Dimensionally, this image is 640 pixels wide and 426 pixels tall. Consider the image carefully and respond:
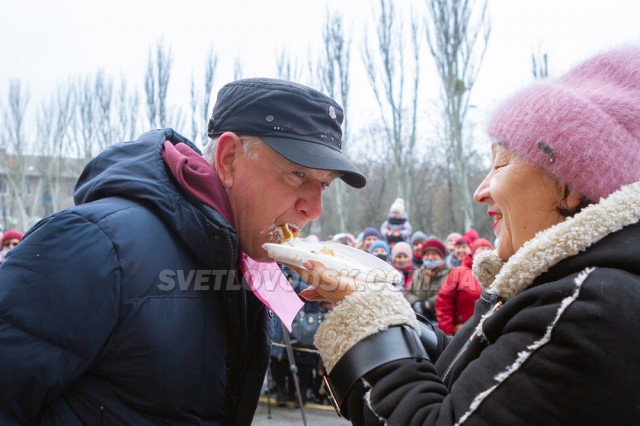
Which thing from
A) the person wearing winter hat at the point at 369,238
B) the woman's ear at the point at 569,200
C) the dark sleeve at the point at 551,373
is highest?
the woman's ear at the point at 569,200

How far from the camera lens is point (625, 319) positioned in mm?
1184

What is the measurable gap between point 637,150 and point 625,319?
0.49 metres

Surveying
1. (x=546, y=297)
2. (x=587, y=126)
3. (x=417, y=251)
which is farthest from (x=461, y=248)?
(x=546, y=297)

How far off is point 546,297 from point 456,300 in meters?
4.54

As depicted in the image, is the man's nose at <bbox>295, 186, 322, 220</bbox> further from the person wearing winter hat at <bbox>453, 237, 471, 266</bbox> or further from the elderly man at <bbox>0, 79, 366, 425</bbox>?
the person wearing winter hat at <bbox>453, 237, 471, 266</bbox>

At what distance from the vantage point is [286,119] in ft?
6.12

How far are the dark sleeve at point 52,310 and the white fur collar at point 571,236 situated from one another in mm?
1092

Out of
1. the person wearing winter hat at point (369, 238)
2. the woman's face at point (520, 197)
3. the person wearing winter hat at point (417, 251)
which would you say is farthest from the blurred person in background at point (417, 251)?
the woman's face at point (520, 197)

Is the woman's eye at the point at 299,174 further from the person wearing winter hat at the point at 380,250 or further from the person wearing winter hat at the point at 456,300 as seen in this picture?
the person wearing winter hat at the point at 380,250

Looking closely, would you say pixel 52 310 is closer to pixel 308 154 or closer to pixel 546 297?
pixel 308 154

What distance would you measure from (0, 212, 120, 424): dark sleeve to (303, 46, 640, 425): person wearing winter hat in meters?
0.67

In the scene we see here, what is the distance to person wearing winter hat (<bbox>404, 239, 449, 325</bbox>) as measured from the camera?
20.8ft

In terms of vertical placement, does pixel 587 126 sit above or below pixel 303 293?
above

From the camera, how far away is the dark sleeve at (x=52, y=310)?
52.4 inches
